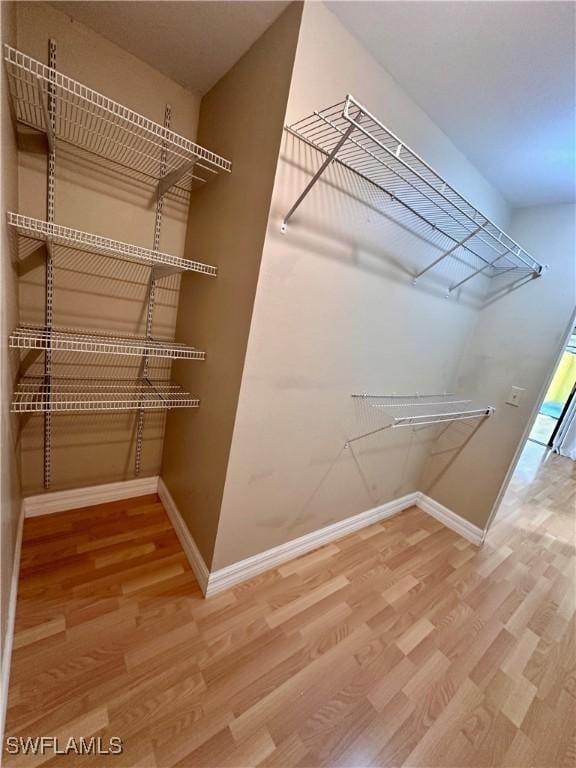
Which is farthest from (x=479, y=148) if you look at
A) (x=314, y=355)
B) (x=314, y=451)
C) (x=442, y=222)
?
(x=314, y=451)

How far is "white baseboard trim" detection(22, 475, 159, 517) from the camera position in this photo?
1.67 meters

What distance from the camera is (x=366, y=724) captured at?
1.11 m

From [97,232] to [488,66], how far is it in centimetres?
177

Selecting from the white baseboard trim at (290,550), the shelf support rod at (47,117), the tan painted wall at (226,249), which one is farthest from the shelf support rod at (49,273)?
the white baseboard trim at (290,550)

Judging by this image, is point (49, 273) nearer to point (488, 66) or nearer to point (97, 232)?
point (97, 232)

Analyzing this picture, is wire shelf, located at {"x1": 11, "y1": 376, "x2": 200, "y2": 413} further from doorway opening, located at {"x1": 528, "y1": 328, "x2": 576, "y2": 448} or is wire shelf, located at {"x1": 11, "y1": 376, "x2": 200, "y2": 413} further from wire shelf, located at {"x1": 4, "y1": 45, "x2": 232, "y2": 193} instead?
doorway opening, located at {"x1": 528, "y1": 328, "x2": 576, "y2": 448}

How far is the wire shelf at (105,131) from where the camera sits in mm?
1104

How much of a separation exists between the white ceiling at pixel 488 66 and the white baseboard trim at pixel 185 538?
2.28m

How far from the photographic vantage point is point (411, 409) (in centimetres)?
204

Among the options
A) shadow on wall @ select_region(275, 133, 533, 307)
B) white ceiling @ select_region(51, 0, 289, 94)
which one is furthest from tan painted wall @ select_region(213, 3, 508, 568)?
white ceiling @ select_region(51, 0, 289, 94)

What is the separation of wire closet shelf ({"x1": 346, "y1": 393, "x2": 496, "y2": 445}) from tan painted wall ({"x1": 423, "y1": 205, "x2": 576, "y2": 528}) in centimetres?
12

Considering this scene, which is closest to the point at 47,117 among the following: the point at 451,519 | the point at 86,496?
the point at 86,496

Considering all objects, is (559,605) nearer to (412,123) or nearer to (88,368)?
(412,123)

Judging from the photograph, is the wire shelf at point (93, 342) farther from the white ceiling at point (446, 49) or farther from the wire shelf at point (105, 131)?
the white ceiling at point (446, 49)
